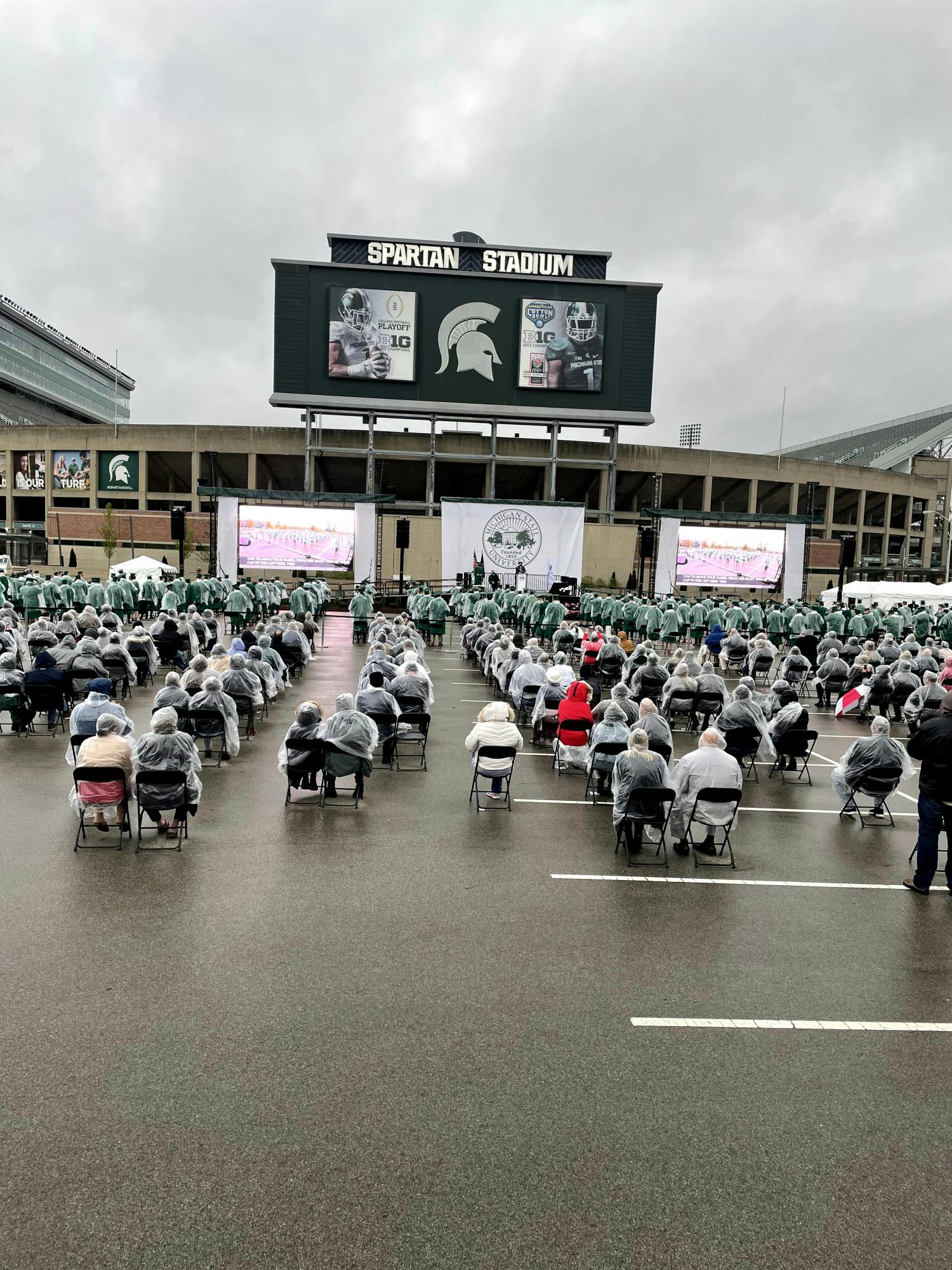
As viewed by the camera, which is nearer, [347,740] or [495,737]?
[347,740]

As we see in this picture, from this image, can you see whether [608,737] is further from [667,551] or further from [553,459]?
[553,459]

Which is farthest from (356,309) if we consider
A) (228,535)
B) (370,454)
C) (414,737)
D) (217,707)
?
(217,707)

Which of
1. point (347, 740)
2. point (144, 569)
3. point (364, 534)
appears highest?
point (364, 534)

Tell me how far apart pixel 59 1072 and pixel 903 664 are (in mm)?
15248

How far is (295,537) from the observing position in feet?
119

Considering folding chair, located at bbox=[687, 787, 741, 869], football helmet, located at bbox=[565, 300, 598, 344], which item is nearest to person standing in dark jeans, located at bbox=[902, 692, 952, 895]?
folding chair, located at bbox=[687, 787, 741, 869]

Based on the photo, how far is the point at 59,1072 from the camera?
468cm

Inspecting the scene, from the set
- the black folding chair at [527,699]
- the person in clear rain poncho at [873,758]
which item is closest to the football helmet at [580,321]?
the black folding chair at [527,699]

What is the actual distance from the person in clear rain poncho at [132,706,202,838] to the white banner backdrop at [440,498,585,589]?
1161 inches

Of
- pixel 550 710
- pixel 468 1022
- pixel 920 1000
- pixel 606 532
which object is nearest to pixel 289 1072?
pixel 468 1022

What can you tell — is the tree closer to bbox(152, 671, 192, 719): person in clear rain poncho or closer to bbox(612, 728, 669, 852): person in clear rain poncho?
bbox(152, 671, 192, 719): person in clear rain poncho

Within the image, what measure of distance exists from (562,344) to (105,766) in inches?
1873

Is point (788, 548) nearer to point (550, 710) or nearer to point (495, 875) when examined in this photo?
point (550, 710)

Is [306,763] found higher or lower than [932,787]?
lower
